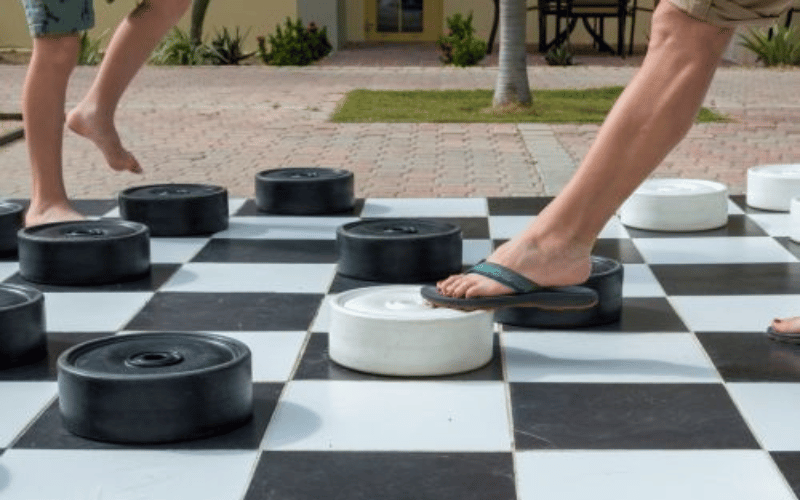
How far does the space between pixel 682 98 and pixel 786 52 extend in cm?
1077

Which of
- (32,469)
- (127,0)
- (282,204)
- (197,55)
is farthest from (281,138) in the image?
(127,0)

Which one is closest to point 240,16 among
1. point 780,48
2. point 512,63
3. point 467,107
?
point 780,48

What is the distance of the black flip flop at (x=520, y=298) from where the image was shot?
289cm

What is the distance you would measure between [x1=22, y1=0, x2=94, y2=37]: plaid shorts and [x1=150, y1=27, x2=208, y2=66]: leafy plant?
31.4ft

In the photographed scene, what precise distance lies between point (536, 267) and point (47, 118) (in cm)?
193

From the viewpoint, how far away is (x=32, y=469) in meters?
2.36

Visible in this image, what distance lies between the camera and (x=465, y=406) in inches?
106

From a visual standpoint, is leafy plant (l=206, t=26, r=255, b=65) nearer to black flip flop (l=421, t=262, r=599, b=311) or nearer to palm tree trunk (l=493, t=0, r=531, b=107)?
palm tree trunk (l=493, t=0, r=531, b=107)

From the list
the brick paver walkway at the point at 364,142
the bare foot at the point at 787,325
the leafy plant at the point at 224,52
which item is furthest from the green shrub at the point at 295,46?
the bare foot at the point at 787,325

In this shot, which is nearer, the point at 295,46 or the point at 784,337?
the point at 784,337

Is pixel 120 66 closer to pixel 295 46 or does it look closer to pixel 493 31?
pixel 295 46

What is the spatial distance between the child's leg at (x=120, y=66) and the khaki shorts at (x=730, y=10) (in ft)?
6.54

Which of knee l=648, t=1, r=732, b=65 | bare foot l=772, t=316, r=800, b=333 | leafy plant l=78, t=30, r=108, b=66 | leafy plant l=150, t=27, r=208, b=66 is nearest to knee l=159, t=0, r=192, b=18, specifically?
knee l=648, t=1, r=732, b=65

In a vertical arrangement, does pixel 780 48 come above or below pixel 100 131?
below
